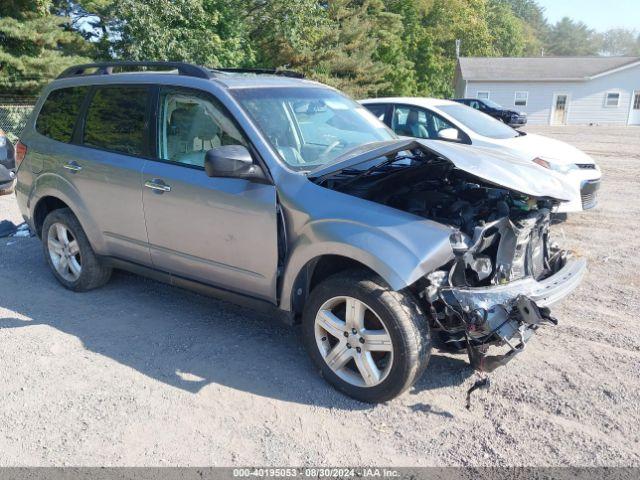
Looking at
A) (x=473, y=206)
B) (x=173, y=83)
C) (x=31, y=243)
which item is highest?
(x=173, y=83)

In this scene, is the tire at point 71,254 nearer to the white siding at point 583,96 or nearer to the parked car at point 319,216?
the parked car at point 319,216

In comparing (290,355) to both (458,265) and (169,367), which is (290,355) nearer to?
(169,367)

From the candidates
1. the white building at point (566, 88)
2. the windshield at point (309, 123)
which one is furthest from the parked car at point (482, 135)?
the white building at point (566, 88)

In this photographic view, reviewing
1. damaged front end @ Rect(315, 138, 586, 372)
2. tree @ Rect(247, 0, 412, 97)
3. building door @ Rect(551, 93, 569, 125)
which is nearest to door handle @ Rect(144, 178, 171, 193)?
damaged front end @ Rect(315, 138, 586, 372)

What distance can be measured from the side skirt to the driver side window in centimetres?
90

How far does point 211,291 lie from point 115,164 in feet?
4.50

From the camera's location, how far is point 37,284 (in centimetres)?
551

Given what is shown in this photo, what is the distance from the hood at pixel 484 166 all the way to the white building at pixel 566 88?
130 ft

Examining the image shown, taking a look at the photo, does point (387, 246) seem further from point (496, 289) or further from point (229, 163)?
point (229, 163)

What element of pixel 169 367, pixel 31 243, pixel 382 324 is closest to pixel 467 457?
pixel 382 324

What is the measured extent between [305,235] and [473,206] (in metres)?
1.16

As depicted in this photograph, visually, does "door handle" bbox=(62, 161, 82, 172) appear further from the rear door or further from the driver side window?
the driver side window

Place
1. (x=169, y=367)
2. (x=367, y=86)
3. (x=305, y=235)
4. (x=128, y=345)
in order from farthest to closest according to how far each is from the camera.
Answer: (x=367, y=86) < (x=128, y=345) < (x=169, y=367) < (x=305, y=235)

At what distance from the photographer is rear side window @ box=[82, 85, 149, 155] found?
4.51m
